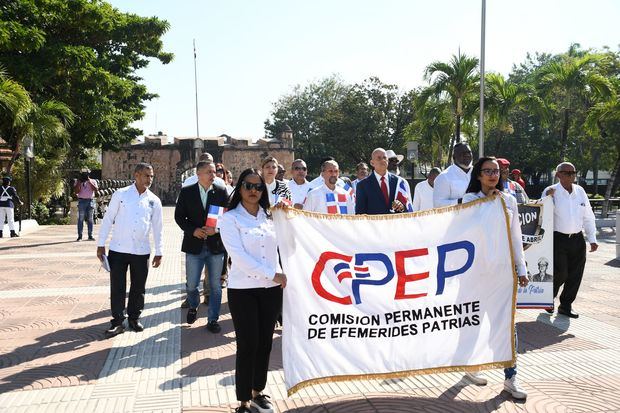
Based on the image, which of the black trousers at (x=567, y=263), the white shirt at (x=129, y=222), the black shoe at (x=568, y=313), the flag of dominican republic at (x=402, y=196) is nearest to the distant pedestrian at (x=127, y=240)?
the white shirt at (x=129, y=222)

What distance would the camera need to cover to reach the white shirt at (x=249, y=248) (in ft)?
12.5

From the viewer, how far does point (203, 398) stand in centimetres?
431

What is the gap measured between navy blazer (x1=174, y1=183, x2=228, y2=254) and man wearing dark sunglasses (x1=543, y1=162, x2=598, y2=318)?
413 cm

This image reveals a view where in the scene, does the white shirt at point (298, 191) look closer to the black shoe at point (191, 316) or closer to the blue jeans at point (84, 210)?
the black shoe at point (191, 316)

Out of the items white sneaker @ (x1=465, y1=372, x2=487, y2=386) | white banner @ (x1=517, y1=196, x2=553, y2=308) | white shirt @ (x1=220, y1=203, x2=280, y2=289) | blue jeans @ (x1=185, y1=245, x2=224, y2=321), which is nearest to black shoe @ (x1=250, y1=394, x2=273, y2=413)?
white shirt @ (x1=220, y1=203, x2=280, y2=289)

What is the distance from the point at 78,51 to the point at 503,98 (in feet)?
56.5

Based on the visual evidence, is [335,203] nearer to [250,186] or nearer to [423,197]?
[250,186]

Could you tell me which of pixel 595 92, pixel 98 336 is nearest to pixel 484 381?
pixel 98 336

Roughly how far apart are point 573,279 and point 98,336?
5706 millimetres

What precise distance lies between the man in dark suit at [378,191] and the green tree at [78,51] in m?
17.6

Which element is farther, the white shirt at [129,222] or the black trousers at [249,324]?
the white shirt at [129,222]

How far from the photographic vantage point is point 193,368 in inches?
198

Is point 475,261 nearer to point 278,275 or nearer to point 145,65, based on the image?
point 278,275

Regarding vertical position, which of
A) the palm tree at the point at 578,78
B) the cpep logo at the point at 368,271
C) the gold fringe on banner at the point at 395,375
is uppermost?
the palm tree at the point at 578,78
